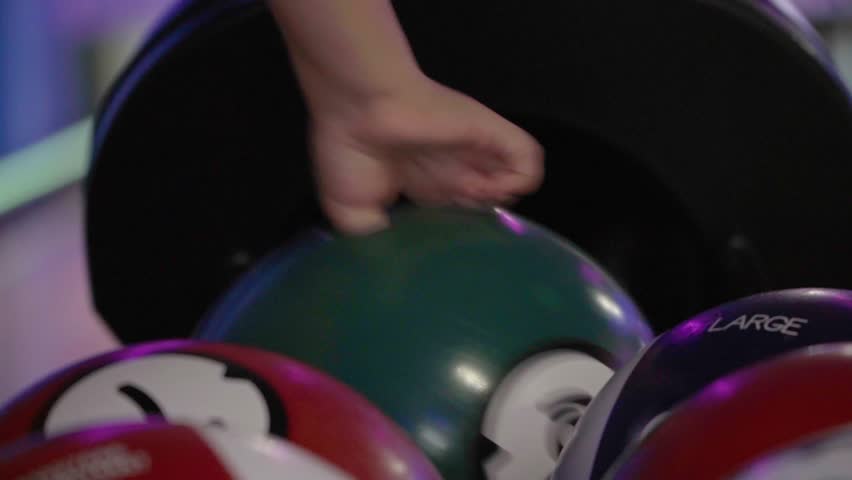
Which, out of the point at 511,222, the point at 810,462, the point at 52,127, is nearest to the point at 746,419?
the point at 810,462

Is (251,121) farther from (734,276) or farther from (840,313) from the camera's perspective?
(840,313)

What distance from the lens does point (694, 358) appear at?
0.78 m

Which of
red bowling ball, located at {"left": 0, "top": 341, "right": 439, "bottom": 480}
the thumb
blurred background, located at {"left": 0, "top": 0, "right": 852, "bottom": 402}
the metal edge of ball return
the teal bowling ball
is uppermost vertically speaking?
the metal edge of ball return

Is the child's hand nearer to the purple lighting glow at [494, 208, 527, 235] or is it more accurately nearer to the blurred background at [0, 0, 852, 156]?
the purple lighting glow at [494, 208, 527, 235]

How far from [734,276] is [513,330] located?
1.14 ft

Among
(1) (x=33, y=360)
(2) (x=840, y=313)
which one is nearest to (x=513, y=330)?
(2) (x=840, y=313)

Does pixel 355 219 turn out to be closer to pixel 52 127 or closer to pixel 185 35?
pixel 185 35

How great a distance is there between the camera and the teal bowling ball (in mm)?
945

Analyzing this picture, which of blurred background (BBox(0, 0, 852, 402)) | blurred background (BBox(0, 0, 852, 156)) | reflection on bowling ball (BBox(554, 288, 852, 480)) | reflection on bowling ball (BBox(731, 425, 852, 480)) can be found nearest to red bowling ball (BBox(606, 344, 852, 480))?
reflection on bowling ball (BBox(731, 425, 852, 480))

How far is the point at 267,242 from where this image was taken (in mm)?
1321

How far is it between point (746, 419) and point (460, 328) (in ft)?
1.34

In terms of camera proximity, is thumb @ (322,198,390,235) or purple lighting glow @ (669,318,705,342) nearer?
purple lighting glow @ (669,318,705,342)

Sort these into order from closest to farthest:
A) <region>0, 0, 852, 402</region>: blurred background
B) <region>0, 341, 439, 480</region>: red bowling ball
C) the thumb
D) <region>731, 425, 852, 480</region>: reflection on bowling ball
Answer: <region>731, 425, 852, 480</region>: reflection on bowling ball → <region>0, 341, 439, 480</region>: red bowling ball → the thumb → <region>0, 0, 852, 402</region>: blurred background

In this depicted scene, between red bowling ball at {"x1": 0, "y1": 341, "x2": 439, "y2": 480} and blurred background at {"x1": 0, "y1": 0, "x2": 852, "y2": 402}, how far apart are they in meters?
1.67
